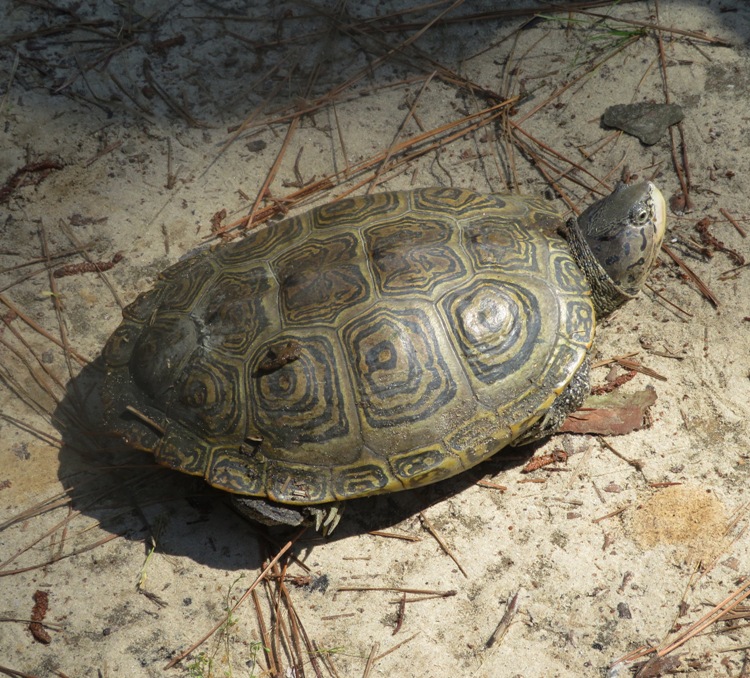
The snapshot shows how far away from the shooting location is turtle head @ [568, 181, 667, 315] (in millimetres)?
3848

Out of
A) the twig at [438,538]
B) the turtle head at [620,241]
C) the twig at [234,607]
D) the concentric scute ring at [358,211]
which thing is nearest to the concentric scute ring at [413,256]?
the concentric scute ring at [358,211]

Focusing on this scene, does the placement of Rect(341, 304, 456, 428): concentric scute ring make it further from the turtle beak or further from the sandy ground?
the turtle beak

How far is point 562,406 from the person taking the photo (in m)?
3.71

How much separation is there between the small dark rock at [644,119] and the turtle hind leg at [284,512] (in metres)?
3.42

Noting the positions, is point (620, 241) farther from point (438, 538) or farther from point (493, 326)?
point (438, 538)

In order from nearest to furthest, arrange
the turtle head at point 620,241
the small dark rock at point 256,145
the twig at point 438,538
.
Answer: the twig at point 438,538, the turtle head at point 620,241, the small dark rock at point 256,145

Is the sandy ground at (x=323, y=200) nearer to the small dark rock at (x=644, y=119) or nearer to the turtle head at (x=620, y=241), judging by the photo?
the small dark rock at (x=644, y=119)

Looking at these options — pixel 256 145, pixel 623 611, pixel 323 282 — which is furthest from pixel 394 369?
pixel 256 145

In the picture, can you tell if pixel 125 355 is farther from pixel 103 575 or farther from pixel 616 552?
pixel 616 552

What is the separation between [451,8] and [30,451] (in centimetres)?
453

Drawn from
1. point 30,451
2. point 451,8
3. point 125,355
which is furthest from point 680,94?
point 30,451

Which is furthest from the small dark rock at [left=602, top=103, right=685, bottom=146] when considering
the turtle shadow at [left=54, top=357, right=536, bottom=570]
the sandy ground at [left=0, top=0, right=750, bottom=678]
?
the turtle shadow at [left=54, top=357, right=536, bottom=570]

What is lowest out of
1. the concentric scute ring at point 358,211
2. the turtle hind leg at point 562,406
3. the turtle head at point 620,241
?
the turtle hind leg at point 562,406

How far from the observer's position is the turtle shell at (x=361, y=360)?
3.34m
